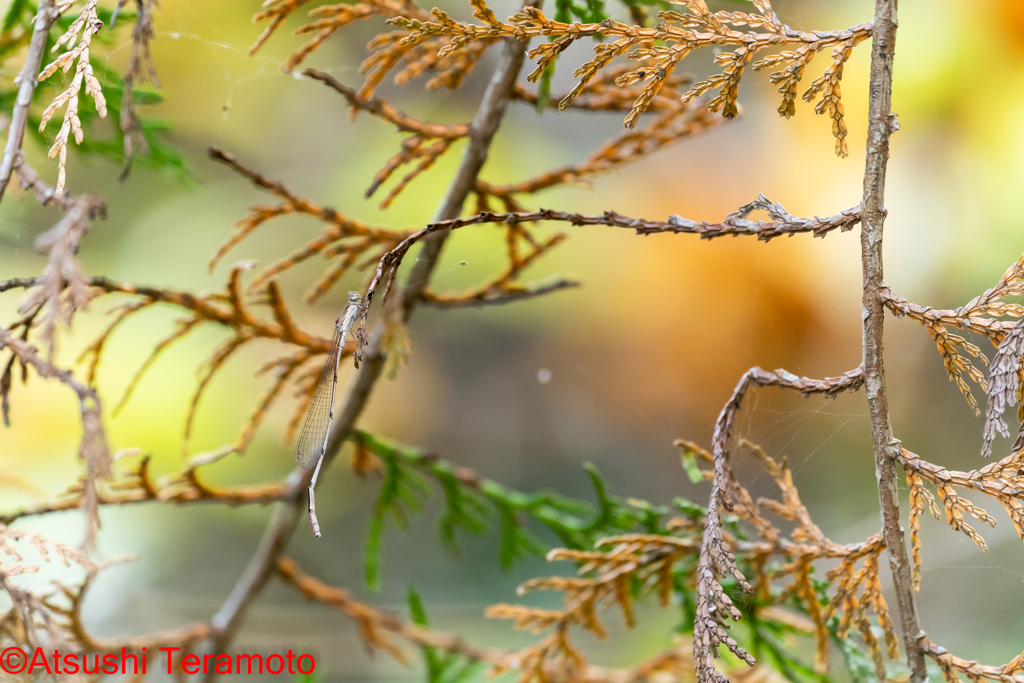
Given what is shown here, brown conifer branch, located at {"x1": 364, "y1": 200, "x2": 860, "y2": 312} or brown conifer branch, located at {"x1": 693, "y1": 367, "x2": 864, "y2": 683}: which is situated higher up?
brown conifer branch, located at {"x1": 364, "y1": 200, "x2": 860, "y2": 312}

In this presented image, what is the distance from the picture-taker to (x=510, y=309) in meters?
1.14

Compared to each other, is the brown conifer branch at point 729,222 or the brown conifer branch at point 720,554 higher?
the brown conifer branch at point 729,222

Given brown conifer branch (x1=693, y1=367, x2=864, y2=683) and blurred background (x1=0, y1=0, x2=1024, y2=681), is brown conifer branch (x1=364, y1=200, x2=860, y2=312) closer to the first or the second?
brown conifer branch (x1=693, y1=367, x2=864, y2=683)

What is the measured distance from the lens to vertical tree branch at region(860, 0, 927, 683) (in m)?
0.30

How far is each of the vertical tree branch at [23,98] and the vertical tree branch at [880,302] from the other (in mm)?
401

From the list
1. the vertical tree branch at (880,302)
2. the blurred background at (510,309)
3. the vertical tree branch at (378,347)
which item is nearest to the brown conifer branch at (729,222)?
the vertical tree branch at (880,302)

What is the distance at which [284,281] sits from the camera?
119cm

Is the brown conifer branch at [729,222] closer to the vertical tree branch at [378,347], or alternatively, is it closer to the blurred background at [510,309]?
the vertical tree branch at [378,347]

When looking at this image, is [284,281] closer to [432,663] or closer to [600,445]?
[600,445]

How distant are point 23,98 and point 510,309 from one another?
85cm

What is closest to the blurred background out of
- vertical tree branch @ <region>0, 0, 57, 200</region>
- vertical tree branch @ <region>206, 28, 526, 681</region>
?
vertical tree branch @ <region>206, 28, 526, 681</region>

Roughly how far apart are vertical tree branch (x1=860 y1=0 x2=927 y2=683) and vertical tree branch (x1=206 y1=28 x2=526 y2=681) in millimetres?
230

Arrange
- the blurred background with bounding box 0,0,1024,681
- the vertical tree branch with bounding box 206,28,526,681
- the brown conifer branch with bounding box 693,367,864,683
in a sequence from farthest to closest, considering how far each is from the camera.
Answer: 1. the blurred background with bounding box 0,0,1024,681
2. the vertical tree branch with bounding box 206,28,526,681
3. the brown conifer branch with bounding box 693,367,864,683

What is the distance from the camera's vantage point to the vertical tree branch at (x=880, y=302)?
0.30m
